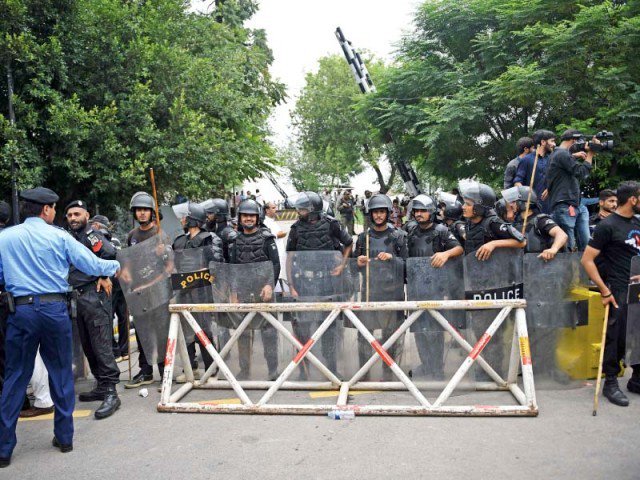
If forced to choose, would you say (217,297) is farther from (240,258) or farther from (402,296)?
(402,296)

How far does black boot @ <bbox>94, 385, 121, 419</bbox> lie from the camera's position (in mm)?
5361

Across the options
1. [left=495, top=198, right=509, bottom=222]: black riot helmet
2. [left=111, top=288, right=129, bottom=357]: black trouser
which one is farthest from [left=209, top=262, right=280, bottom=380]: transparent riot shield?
[left=495, top=198, right=509, bottom=222]: black riot helmet

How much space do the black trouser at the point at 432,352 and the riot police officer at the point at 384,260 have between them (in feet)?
1.05

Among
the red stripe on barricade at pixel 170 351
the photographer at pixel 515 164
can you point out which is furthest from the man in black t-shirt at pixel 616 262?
the red stripe on barricade at pixel 170 351

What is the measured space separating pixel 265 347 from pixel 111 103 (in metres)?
8.19

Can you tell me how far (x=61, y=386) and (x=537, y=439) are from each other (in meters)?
3.67

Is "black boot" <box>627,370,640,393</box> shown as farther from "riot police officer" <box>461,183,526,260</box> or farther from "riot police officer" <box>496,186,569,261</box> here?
"riot police officer" <box>461,183,526,260</box>

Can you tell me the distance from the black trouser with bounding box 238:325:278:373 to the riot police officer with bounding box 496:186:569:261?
2.67 metres

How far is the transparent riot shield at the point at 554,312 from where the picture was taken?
18.2 ft

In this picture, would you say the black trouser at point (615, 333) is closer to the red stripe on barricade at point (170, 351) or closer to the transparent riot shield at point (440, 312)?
the transparent riot shield at point (440, 312)

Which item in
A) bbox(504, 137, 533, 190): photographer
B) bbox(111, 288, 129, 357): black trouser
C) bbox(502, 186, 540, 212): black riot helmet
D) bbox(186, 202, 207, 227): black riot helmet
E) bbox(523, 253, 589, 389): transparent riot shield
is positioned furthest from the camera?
bbox(504, 137, 533, 190): photographer

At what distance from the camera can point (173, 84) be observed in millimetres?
13781

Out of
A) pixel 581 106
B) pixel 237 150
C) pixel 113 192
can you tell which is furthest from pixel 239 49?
pixel 581 106

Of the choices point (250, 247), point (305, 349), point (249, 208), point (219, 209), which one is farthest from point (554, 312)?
point (219, 209)
